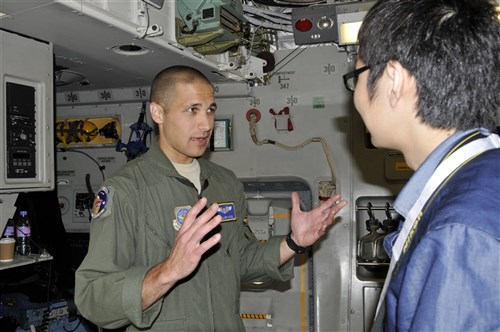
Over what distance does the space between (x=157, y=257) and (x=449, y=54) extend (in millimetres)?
1808

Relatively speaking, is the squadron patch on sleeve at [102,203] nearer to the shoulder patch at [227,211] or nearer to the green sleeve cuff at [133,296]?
the green sleeve cuff at [133,296]

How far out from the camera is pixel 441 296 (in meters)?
1.03

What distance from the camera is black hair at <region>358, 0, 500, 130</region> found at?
4.33 feet

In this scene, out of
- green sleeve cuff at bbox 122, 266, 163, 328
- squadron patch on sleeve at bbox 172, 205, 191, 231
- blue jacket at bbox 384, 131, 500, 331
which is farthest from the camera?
squadron patch on sleeve at bbox 172, 205, 191, 231

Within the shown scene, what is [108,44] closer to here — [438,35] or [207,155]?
[207,155]

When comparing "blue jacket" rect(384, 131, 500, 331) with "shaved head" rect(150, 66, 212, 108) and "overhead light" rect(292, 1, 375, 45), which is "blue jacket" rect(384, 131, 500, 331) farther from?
"overhead light" rect(292, 1, 375, 45)

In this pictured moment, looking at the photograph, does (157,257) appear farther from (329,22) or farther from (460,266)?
(329,22)

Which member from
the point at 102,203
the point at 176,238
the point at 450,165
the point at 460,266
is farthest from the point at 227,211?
the point at 460,266

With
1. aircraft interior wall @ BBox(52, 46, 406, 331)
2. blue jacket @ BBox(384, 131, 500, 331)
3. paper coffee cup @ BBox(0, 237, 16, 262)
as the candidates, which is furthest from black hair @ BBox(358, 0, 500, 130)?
paper coffee cup @ BBox(0, 237, 16, 262)

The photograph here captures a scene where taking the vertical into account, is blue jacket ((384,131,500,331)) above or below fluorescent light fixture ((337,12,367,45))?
below

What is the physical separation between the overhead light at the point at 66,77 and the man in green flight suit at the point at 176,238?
4.66 ft

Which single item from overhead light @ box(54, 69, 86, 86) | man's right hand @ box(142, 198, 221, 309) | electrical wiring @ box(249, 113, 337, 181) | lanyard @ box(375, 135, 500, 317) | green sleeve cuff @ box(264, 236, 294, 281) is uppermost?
overhead light @ box(54, 69, 86, 86)

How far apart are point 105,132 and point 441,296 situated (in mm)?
4283

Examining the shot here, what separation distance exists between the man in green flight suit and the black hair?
38.9 inches
